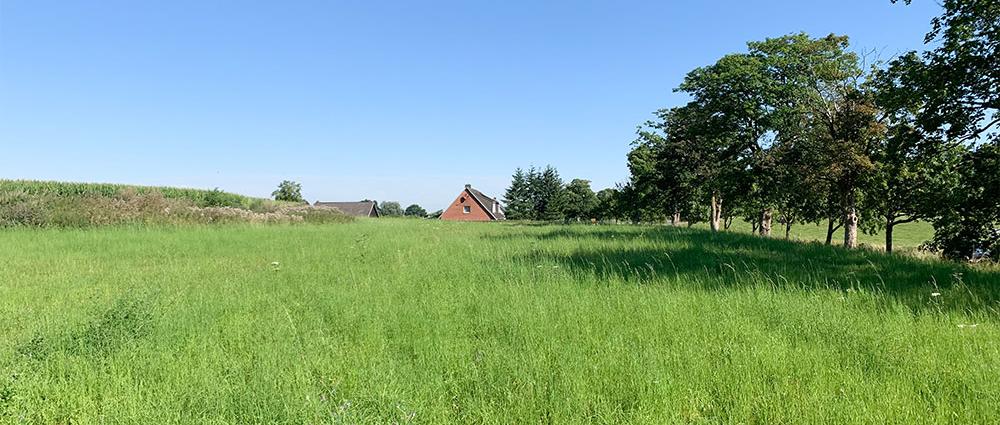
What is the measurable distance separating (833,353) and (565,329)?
2.21 m

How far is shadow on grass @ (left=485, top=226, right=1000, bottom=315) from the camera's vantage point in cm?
568

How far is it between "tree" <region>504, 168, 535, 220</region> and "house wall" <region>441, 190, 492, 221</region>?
8353 millimetres

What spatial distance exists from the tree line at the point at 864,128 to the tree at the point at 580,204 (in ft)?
153

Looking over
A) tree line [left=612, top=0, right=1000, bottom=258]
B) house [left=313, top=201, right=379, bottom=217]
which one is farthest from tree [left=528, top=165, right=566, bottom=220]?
tree line [left=612, top=0, right=1000, bottom=258]

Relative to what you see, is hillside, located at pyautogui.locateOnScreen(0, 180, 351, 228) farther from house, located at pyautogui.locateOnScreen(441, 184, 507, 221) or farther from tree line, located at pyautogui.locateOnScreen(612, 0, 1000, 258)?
house, located at pyautogui.locateOnScreen(441, 184, 507, 221)

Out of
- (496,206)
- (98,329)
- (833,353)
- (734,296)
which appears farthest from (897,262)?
(496,206)

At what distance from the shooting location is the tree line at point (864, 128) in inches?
414

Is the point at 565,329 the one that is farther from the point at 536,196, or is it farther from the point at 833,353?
the point at 536,196

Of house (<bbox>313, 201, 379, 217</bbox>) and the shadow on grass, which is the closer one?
the shadow on grass

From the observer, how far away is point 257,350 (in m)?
3.95

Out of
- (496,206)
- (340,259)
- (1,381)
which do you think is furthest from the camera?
(496,206)

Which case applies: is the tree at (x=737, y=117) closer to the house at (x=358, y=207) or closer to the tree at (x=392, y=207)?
the house at (x=358, y=207)

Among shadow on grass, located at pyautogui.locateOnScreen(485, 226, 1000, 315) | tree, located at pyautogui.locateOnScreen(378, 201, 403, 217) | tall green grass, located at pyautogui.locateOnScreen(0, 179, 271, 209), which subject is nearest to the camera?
shadow on grass, located at pyautogui.locateOnScreen(485, 226, 1000, 315)

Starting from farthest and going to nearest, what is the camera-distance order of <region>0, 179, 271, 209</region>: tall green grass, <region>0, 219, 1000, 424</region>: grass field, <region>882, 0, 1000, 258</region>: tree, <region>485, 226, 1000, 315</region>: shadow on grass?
1. <region>0, 179, 271, 209</region>: tall green grass
2. <region>882, 0, 1000, 258</region>: tree
3. <region>485, 226, 1000, 315</region>: shadow on grass
4. <region>0, 219, 1000, 424</region>: grass field
